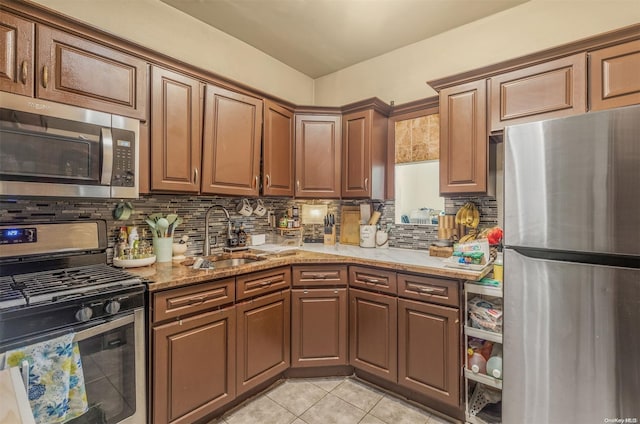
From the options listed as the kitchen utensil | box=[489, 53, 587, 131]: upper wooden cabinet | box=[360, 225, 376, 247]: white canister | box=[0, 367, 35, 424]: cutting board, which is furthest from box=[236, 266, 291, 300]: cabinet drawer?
box=[489, 53, 587, 131]: upper wooden cabinet

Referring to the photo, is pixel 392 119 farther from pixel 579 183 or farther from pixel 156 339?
pixel 156 339

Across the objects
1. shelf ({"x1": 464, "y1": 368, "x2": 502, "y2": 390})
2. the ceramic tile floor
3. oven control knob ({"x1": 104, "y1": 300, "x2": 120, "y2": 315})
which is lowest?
the ceramic tile floor

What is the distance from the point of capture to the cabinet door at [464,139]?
2.04 metres

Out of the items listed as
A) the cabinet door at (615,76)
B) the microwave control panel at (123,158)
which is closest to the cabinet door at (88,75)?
the microwave control panel at (123,158)

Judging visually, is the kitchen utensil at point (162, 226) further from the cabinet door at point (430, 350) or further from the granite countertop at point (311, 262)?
the cabinet door at point (430, 350)

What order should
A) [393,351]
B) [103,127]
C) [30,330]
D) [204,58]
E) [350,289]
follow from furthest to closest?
1. [204,58]
2. [350,289]
3. [393,351]
4. [103,127]
5. [30,330]

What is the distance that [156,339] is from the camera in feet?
4.93

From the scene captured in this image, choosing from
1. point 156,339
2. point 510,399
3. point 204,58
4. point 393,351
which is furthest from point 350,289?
point 204,58

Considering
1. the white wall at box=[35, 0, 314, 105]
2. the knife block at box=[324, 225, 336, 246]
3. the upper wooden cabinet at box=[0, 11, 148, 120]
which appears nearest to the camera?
the upper wooden cabinet at box=[0, 11, 148, 120]

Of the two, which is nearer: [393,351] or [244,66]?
[393,351]

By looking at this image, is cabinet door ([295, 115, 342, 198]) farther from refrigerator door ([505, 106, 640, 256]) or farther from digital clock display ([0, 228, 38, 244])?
digital clock display ([0, 228, 38, 244])

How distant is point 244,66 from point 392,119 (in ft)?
4.89

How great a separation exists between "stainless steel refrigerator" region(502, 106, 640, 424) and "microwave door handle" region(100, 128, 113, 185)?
6.65 ft

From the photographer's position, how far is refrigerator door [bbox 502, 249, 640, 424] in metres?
1.12
